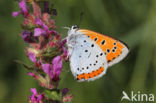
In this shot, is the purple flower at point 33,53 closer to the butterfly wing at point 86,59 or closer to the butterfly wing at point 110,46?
the butterfly wing at point 86,59

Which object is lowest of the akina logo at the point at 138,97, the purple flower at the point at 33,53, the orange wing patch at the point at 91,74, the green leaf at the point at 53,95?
the green leaf at the point at 53,95

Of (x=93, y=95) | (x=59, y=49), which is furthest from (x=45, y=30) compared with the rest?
(x=93, y=95)

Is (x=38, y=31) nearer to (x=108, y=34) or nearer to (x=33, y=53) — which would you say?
(x=33, y=53)

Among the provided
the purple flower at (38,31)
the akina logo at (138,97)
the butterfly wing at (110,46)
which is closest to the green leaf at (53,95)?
the purple flower at (38,31)

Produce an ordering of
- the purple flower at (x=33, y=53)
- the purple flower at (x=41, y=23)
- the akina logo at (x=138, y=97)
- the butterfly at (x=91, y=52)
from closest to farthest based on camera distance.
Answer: the purple flower at (x=41, y=23), the purple flower at (x=33, y=53), the butterfly at (x=91, y=52), the akina logo at (x=138, y=97)

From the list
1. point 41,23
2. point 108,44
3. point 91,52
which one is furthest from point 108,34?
point 41,23

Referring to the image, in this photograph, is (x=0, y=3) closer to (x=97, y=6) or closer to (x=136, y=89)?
(x=97, y=6)

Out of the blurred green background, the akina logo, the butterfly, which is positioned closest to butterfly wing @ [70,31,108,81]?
the butterfly

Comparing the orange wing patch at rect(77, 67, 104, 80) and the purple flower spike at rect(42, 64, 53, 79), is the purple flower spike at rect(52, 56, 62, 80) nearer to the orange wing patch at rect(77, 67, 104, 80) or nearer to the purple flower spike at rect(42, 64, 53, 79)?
the purple flower spike at rect(42, 64, 53, 79)

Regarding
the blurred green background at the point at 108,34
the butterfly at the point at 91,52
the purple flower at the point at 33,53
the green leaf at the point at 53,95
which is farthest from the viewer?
the blurred green background at the point at 108,34
